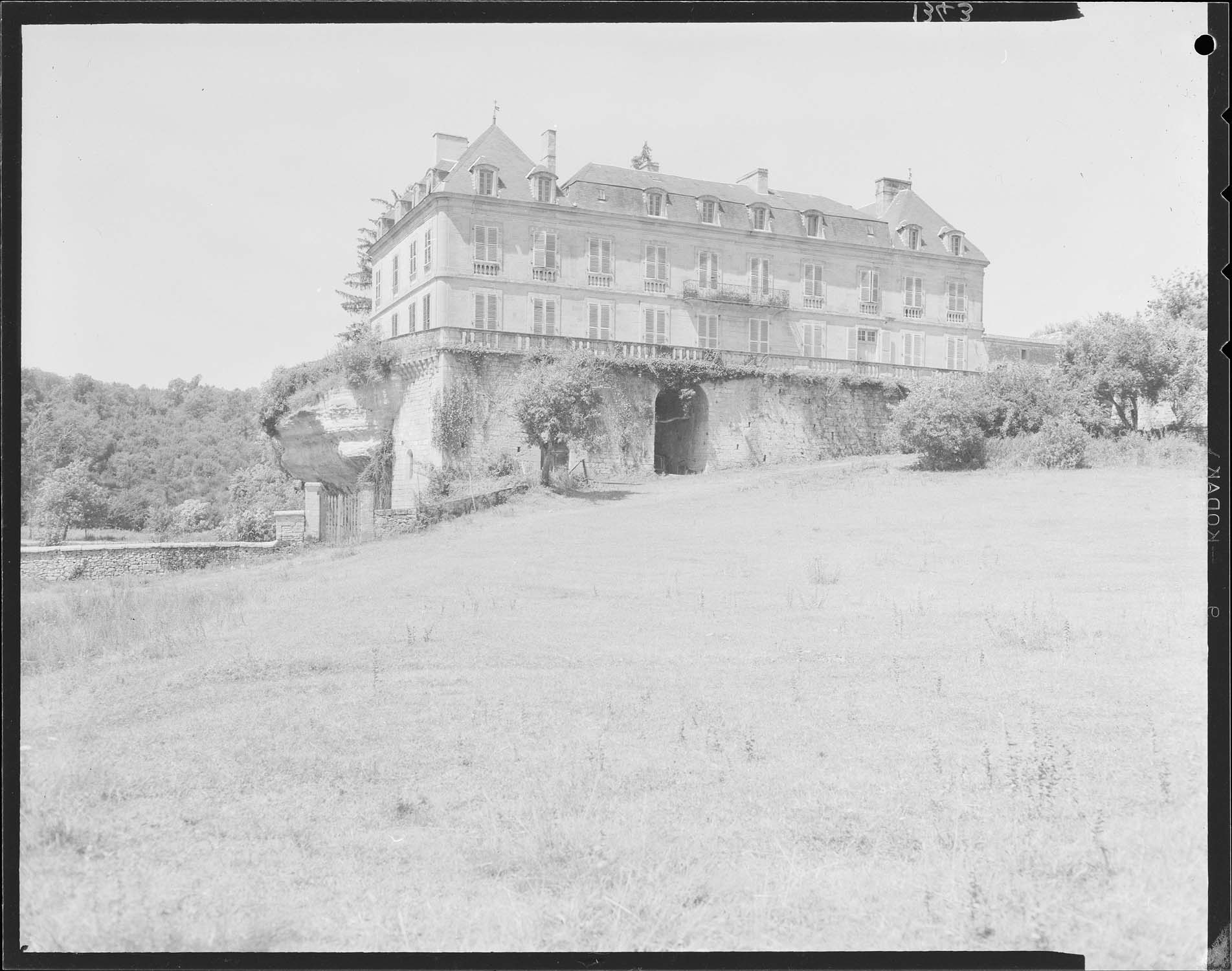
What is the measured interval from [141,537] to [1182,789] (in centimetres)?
Answer: 1151

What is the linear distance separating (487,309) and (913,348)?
569 inches

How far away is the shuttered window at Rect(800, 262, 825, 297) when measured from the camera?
96.1 feet

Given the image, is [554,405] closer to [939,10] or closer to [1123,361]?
[1123,361]

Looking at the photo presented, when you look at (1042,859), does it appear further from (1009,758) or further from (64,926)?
(64,926)

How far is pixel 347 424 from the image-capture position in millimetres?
25109

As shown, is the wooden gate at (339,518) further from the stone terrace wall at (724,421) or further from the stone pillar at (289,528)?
the stone terrace wall at (724,421)

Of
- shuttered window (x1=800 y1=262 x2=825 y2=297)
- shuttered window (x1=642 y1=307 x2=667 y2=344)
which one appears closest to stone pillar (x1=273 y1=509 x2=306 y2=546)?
shuttered window (x1=642 y1=307 x2=667 y2=344)

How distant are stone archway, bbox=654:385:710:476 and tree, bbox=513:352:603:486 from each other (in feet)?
12.6

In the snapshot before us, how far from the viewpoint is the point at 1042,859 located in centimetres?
484

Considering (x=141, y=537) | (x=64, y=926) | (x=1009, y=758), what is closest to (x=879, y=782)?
(x=1009, y=758)

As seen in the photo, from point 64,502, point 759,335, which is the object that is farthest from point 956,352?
point 64,502

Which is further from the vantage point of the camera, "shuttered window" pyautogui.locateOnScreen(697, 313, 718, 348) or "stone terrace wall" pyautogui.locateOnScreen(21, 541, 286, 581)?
"shuttered window" pyautogui.locateOnScreen(697, 313, 718, 348)

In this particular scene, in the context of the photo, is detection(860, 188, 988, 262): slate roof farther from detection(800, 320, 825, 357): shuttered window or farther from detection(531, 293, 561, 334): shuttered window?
detection(531, 293, 561, 334): shuttered window

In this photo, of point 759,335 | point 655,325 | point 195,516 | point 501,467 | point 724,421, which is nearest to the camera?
point 195,516
